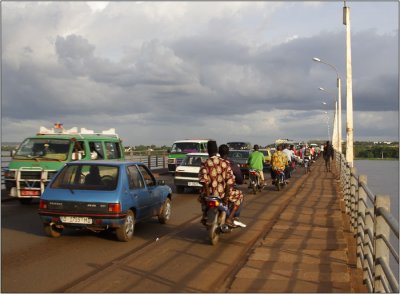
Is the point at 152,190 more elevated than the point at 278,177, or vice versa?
the point at 152,190

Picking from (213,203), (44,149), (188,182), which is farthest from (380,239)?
(188,182)

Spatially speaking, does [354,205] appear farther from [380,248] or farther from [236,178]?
[380,248]

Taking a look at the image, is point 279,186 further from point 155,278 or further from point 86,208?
point 155,278

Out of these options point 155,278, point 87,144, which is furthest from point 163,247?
point 87,144

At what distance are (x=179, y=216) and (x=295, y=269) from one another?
6.21 m

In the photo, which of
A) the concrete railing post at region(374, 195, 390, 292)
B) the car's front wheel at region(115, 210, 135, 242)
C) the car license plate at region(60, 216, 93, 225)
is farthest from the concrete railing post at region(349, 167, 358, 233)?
the car license plate at region(60, 216, 93, 225)

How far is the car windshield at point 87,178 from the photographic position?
909 cm

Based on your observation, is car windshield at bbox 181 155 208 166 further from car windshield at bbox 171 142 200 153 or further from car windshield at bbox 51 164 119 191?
car windshield at bbox 51 164 119 191

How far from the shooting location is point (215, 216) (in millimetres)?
8875

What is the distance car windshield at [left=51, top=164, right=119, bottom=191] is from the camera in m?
9.09

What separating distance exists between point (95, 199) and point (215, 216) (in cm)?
213

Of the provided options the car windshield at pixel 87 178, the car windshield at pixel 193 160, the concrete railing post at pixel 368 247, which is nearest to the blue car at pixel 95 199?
the car windshield at pixel 87 178

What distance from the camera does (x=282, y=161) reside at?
20.0m

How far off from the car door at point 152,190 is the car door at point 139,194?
0.47ft
